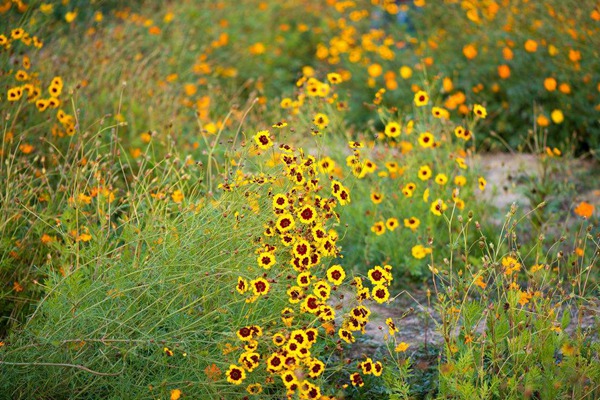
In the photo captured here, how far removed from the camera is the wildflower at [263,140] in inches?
109

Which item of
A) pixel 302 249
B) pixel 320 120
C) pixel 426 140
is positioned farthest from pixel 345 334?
pixel 426 140

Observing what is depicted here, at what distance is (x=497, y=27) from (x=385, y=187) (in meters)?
2.76

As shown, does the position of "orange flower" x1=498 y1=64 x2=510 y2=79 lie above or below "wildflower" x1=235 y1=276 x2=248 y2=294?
below

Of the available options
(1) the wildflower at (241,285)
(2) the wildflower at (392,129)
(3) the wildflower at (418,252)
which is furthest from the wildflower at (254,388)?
(2) the wildflower at (392,129)

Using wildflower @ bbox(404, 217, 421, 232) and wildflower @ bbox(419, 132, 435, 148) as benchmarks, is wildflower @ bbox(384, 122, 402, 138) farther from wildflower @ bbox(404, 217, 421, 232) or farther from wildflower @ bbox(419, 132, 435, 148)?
wildflower @ bbox(404, 217, 421, 232)

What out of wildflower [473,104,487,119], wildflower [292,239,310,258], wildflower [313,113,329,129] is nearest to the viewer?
wildflower [292,239,310,258]

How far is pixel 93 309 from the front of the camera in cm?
270

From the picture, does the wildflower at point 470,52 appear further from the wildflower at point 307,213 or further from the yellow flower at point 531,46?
the wildflower at point 307,213

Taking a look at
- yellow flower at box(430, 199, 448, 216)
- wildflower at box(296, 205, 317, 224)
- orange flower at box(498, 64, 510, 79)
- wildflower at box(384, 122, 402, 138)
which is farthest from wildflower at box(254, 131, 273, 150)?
orange flower at box(498, 64, 510, 79)

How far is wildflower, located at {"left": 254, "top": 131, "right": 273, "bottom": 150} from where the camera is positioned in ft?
9.12

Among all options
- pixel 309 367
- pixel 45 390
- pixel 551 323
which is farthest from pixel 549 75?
pixel 45 390

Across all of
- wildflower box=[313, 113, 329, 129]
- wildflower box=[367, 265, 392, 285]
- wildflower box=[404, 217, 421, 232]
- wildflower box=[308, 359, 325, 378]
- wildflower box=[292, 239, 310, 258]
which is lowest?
wildflower box=[404, 217, 421, 232]

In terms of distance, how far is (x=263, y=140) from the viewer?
2.81 meters

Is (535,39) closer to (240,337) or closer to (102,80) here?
(102,80)
